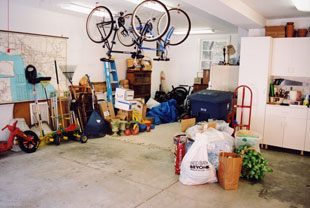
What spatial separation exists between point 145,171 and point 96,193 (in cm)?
94

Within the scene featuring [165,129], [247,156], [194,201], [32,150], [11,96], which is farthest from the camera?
[165,129]

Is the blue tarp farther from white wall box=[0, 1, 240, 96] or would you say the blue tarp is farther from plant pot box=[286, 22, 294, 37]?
plant pot box=[286, 22, 294, 37]

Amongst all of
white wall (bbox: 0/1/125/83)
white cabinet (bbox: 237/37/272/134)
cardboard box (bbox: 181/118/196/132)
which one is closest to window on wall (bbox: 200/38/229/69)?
white wall (bbox: 0/1/125/83)

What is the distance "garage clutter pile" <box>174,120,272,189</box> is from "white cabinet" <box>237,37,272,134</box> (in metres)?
1.08

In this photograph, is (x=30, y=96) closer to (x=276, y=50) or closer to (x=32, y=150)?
(x=32, y=150)

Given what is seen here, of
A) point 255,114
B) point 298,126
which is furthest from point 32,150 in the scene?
point 298,126

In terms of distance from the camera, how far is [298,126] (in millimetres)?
5000

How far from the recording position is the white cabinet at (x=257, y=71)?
519 centimetres

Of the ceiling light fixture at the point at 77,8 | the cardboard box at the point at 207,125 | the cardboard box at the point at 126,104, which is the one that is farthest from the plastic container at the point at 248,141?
the ceiling light fixture at the point at 77,8

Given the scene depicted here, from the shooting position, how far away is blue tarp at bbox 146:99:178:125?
750cm

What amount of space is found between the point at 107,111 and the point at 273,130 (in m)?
3.75

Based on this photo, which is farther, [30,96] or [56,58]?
[56,58]

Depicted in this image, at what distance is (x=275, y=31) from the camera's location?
17.6ft

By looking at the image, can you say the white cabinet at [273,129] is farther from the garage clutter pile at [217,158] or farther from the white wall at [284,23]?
the white wall at [284,23]
